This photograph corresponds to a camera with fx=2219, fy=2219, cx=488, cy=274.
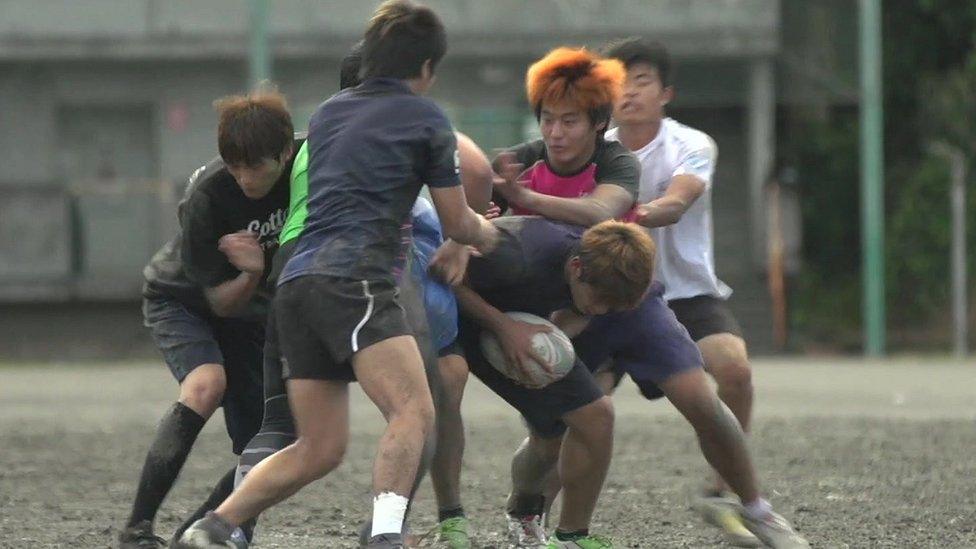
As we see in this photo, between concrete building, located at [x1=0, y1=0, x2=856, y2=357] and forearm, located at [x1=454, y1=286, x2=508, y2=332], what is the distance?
1962 centimetres

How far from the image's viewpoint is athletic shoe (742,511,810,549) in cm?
786

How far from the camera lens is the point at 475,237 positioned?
6.96 m

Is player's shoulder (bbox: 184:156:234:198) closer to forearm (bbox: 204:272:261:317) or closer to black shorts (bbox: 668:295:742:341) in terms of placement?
forearm (bbox: 204:272:261:317)

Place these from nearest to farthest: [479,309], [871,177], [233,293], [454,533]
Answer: [479,309] → [233,293] → [454,533] → [871,177]

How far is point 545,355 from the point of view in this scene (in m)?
7.44

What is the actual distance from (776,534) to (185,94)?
22.5m

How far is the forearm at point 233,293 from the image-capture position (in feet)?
24.8

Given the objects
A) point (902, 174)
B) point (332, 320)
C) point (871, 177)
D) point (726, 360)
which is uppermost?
point (332, 320)

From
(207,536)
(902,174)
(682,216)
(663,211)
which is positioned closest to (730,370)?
(682,216)

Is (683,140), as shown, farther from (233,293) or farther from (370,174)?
(370,174)

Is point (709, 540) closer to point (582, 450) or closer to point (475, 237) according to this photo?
point (582, 450)

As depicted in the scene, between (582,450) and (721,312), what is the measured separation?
4.91 ft

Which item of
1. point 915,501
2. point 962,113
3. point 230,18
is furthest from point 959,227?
point 915,501

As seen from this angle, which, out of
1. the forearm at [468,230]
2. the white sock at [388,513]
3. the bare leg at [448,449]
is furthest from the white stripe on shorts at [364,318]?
the bare leg at [448,449]
